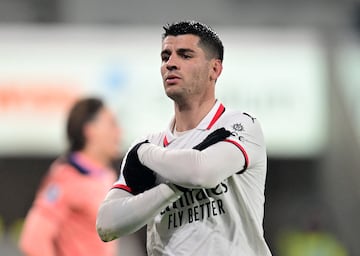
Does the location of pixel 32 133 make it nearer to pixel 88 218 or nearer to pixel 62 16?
pixel 62 16

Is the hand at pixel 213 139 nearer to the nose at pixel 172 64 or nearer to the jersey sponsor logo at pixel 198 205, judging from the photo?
the jersey sponsor logo at pixel 198 205

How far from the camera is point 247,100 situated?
1126 cm

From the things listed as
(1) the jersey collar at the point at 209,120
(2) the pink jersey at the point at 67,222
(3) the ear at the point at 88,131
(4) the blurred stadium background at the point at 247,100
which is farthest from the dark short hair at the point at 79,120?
(1) the jersey collar at the point at 209,120

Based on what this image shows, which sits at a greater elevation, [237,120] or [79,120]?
[237,120]

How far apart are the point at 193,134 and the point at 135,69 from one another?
7.61 metres

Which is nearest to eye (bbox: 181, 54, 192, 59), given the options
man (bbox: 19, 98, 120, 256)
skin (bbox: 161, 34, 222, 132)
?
skin (bbox: 161, 34, 222, 132)

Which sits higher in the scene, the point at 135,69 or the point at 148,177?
the point at 148,177

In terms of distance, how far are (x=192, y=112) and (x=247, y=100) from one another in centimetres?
745

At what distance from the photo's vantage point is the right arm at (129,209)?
358 centimetres

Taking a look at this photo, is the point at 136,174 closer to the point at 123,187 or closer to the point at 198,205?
the point at 123,187

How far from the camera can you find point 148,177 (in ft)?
12.2

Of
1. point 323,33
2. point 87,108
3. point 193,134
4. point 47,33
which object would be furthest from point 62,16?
point 193,134

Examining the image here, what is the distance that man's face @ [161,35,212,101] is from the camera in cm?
375

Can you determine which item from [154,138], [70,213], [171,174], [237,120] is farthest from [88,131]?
[171,174]
